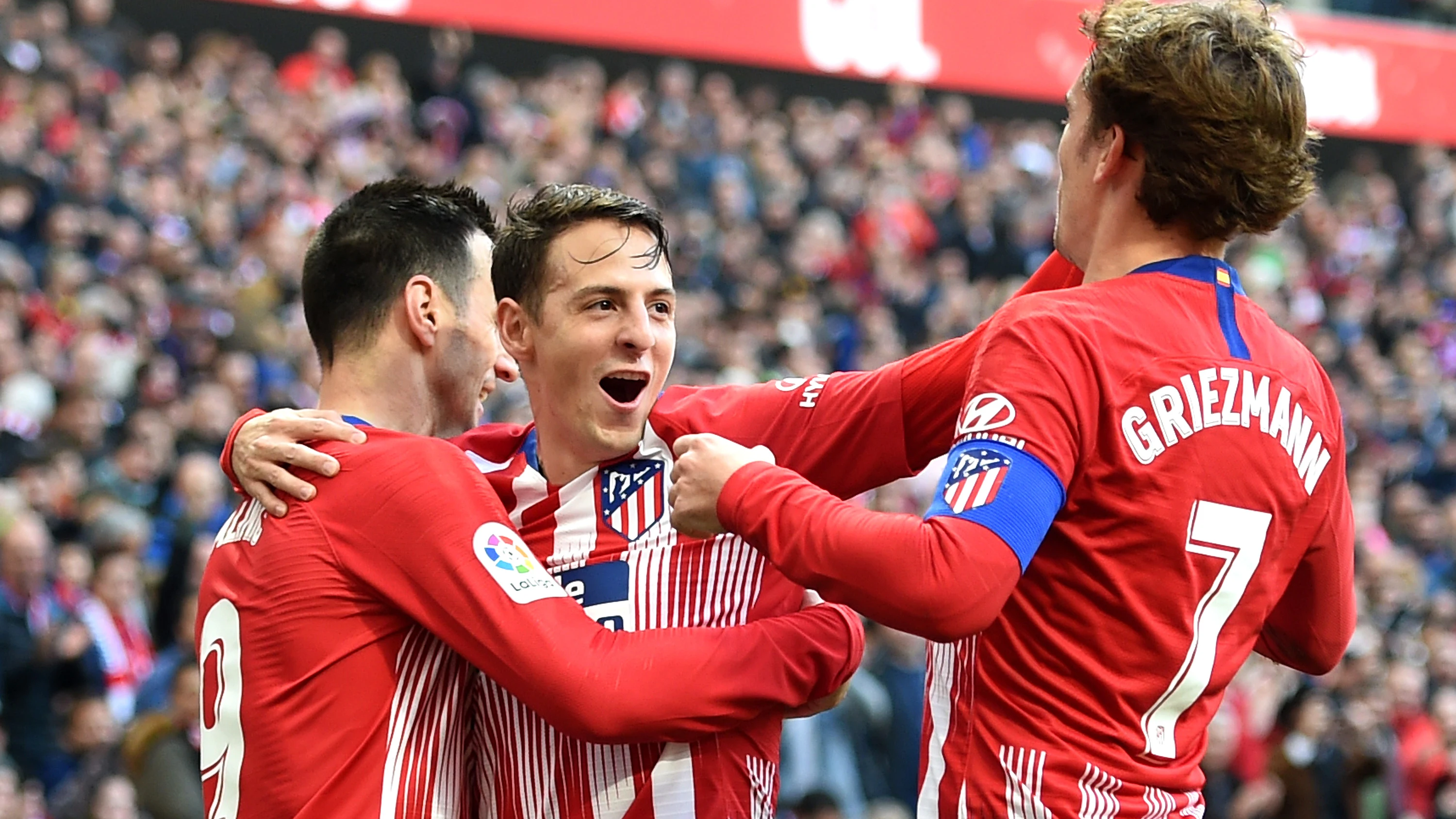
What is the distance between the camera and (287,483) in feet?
8.95

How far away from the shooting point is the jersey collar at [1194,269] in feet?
8.11

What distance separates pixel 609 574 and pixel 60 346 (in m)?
7.28

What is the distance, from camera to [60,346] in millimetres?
9133

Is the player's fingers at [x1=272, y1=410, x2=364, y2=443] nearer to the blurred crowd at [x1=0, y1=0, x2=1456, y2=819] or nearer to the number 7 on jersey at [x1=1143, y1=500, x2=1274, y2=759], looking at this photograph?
the number 7 on jersey at [x1=1143, y1=500, x2=1274, y2=759]

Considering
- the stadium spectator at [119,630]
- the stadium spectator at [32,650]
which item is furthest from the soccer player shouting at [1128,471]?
the stadium spectator at [119,630]

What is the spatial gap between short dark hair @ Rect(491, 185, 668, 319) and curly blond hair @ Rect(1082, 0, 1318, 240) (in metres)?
0.83

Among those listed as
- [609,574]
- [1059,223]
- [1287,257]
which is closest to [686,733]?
[609,574]

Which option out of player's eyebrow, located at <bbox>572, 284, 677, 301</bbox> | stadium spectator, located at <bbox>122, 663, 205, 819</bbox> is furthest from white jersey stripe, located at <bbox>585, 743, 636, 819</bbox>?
stadium spectator, located at <bbox>122, 663, 205, 819</bbox>

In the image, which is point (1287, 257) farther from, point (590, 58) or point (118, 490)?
point (118, 490)

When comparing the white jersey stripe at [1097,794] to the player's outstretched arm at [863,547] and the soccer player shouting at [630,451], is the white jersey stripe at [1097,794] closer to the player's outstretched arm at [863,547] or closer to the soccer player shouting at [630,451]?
the player's outstretched arm at [863,547]

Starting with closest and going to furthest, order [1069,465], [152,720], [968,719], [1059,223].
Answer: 1. [1069,465]
2. [968,719]
3. [1059,223]
4. [152,720]

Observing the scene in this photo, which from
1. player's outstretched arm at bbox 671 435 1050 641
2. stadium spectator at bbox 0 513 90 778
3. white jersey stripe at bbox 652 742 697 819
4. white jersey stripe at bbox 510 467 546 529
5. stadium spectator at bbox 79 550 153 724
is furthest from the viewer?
stadium spectator at bbox 79 550 153 724

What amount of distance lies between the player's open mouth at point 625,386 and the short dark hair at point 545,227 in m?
0.18

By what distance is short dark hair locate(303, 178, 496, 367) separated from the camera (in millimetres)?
2971
